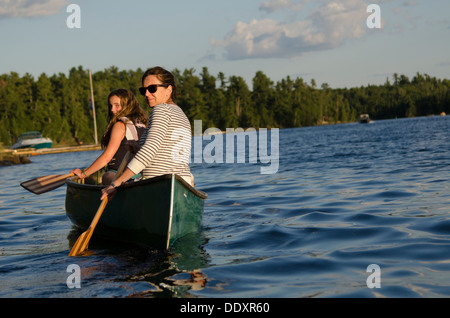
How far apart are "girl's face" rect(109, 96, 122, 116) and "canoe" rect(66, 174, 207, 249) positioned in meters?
1.01

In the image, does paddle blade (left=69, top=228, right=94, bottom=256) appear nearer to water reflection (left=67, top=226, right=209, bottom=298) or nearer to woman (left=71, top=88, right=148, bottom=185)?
water reflection (left=67, top=226, right=209, bottom=298)

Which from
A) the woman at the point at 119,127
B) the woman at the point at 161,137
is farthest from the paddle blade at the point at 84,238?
the woman at the point at 119,127

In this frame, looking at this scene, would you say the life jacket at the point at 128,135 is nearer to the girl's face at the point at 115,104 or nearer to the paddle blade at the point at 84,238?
the girl's face at the point at 115,104

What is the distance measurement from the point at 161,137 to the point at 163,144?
164 millimetres

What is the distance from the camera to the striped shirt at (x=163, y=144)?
17.1 ft

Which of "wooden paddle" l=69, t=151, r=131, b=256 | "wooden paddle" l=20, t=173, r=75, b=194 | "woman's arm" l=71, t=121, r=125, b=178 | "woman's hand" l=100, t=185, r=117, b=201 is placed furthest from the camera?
"wooden paddle" l=20, t=173, r=75, b=194

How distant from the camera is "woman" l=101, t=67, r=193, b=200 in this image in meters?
5.23

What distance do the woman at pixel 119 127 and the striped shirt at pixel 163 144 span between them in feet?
2.91

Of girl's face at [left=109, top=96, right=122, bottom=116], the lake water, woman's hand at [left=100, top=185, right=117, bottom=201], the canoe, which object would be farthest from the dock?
woman's hand at [left=100, top=185, right=117, bottom=201]

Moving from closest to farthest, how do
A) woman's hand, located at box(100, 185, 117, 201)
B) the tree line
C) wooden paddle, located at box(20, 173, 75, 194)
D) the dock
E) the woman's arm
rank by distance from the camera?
woman's hand, located at box(100, 185, 117, 201) → the woman's arm → wooden paddle, located at box(20, 173, 75, 194) → the dock → the tree line

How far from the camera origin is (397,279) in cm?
415
